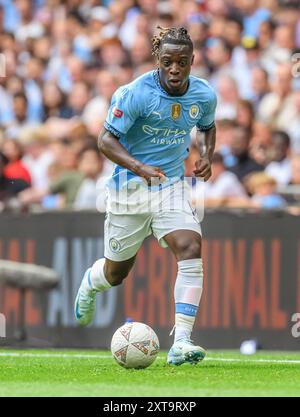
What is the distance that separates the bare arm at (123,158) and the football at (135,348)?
1169 mm

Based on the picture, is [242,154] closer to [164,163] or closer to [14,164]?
[14,164]

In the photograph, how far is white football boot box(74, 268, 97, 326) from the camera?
401 inches

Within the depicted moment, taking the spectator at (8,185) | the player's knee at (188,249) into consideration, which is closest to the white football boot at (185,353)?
the player's knee at (188,249)

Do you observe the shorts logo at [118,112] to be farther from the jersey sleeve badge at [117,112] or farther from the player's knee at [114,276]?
the player's knee at [114,276]

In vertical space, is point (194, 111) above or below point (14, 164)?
above

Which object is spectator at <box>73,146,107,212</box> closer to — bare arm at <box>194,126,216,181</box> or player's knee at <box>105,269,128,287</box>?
player's knee at <box>105,269,128,287</box>

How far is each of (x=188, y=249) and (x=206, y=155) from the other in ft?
3.00

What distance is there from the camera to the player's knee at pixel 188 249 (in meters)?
8.99

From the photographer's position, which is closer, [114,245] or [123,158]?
[123,158]

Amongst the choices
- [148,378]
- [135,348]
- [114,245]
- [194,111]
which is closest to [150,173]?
[194,111]

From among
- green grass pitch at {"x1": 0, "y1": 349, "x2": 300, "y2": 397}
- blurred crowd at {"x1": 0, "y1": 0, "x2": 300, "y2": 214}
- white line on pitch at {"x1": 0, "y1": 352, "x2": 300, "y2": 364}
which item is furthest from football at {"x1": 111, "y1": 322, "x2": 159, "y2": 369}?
blurred crowd at {"x1": 0, "y1": 0, "x2": 300, "y2": 214}

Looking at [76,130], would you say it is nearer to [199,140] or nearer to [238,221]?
[238,221]

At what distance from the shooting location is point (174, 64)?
8.93m
